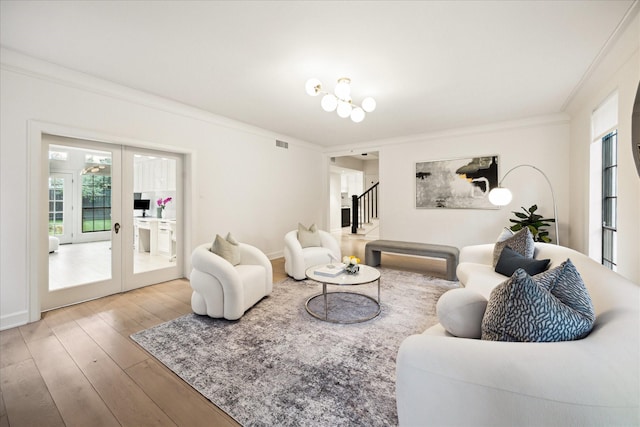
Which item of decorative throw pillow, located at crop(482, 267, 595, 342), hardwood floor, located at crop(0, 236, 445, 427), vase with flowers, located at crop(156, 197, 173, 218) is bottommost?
hardwood floor, located at crop(0, 236, 445, 427)

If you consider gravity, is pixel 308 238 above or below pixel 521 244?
below

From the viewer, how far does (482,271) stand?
2959 mm

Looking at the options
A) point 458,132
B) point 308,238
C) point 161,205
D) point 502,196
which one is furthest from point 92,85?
point 458,132

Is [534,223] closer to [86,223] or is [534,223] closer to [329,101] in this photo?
[329,101]

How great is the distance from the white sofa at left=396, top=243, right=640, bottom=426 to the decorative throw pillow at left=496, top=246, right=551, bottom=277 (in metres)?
1.32

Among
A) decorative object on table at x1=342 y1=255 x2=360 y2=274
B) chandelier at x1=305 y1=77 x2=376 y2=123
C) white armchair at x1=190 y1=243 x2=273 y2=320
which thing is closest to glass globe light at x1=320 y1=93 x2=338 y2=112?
chandelier at x1=305 y1=77 x2=376 y2=123

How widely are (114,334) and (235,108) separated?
3307 mm

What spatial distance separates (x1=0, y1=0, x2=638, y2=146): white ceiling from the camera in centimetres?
207

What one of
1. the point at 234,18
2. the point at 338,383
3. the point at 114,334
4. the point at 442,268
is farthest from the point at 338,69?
the point at 442,268

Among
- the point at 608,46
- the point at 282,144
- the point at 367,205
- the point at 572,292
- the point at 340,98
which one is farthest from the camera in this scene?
the point at 367,205

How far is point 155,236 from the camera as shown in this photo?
414 cm

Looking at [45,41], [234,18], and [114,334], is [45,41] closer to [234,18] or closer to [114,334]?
[234,18]

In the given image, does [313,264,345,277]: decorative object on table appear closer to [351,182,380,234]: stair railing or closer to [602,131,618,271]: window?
[602,131,618,271]: window

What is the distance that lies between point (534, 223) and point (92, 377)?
5667 millimetres
